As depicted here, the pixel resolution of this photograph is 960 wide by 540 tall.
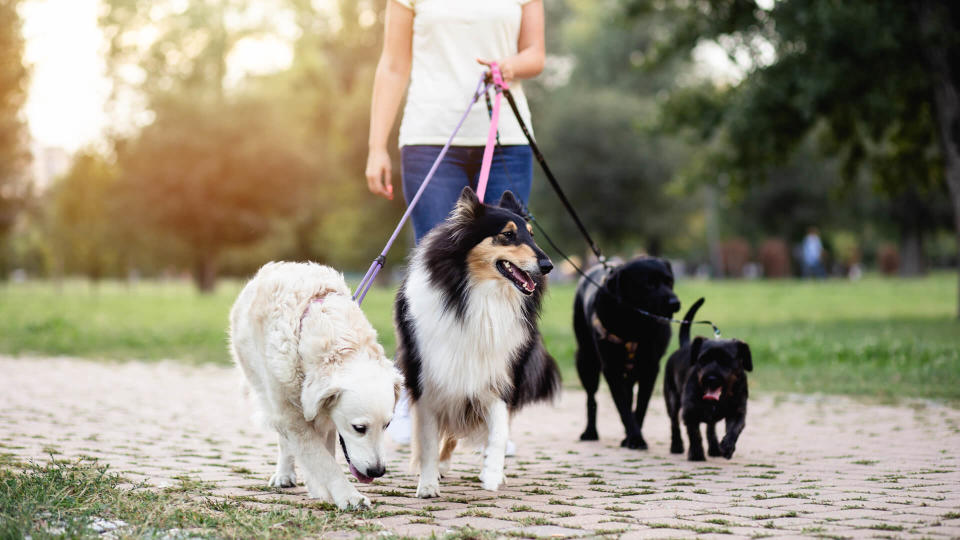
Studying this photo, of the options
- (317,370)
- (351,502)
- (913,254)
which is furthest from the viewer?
(913,254)

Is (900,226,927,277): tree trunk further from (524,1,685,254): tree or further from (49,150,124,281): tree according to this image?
(49,150,124,281): tree

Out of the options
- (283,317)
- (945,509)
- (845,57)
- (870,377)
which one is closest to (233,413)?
(283,317)

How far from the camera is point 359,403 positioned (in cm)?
407

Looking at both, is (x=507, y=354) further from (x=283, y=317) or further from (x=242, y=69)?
(x=242, y=69)

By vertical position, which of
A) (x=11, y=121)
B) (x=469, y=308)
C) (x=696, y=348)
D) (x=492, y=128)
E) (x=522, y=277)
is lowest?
(x=696, y=348)

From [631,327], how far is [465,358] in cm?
192

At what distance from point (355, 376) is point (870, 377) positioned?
7.85 meters

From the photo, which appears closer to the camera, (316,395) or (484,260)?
(316,395)

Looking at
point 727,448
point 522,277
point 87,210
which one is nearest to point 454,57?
point 522,277

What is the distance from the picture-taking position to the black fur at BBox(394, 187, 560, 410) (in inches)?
189

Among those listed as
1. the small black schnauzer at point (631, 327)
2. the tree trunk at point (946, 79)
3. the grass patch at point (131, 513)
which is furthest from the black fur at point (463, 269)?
the tree trunk at point (946, 79)

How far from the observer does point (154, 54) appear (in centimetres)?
4172

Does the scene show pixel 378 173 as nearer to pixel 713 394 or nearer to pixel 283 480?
pixel 283 480

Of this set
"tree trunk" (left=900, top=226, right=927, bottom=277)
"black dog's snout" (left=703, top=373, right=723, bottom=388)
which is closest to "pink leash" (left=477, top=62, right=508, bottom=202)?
"black dog's snout" (left=703, top=373, right=723, bottom=388)
